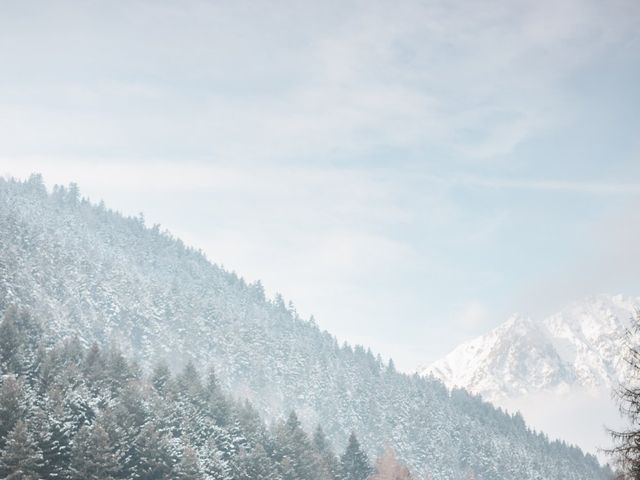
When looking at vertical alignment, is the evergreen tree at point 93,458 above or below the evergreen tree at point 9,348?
below

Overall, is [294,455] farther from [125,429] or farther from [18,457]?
[18,457]

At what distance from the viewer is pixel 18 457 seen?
47781 millimetres

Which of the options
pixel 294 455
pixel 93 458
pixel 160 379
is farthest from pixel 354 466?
pixel 93 458

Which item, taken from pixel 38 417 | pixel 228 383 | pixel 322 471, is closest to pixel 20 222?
pixel 228 383

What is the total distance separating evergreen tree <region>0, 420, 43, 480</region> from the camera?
47625 mm

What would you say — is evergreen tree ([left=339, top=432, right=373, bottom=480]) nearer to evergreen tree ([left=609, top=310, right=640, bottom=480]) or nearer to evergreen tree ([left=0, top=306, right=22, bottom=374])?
evergreen tree ([left=0, top=306, right=22, bottom=374])

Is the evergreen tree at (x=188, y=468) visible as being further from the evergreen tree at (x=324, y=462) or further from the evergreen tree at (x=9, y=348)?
the evergreen tree at (x=324, y=462)

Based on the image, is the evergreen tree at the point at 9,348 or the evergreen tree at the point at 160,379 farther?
the evergreen tree at the point at 160,379

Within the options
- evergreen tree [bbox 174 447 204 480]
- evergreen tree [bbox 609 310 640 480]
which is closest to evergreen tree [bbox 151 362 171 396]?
evergreen tree [bbox 174 447 204 480]

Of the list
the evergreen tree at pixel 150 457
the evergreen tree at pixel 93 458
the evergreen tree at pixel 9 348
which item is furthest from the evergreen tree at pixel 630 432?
the evergreen tree at pixel 9 348

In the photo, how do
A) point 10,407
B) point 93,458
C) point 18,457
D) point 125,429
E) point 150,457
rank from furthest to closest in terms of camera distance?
1. point 125,429
2. point 150,457
3. point 93,458
4. point 10,407
5. point 18,457

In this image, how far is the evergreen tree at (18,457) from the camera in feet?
156

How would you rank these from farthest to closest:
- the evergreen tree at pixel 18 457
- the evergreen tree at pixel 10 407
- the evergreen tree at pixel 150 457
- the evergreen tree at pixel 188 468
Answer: the evergreen tree at pixel 188 468, the evergreen tree at pixel 150 457, the evergreen tree at pixel 10 407, the evergreen tree at pixel 18 457

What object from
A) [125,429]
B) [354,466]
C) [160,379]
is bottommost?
[354,466]
